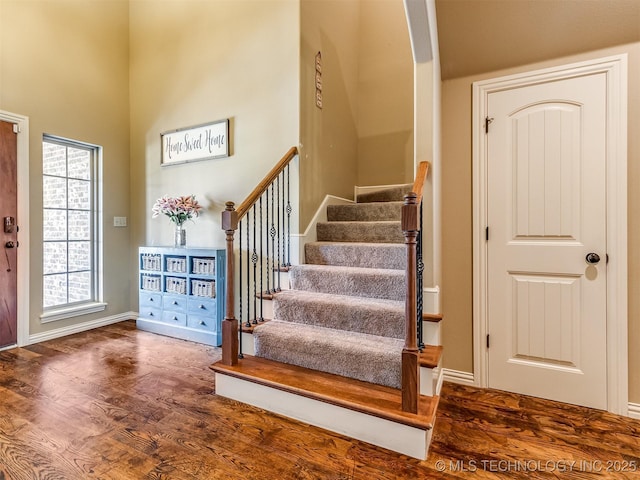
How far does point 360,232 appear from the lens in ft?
9.61

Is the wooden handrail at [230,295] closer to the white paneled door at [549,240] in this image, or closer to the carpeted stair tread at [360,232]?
the carpeted stair tread at [360,232]

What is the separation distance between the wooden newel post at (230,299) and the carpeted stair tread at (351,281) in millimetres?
639

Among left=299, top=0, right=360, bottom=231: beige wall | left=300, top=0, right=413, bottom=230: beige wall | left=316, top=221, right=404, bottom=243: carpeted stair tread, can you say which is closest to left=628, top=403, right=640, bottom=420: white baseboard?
left=316, top=221, right=404, bottom=243: carpeted stair tread

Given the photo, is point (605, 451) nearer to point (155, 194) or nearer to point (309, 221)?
point (309, 221)

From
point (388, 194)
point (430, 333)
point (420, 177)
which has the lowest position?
point (430, 333)

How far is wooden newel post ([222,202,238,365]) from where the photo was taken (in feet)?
6.83

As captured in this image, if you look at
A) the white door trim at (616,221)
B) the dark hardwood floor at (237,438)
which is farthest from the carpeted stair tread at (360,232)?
the white door trim at (616,221)

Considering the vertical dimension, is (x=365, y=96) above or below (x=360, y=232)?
above

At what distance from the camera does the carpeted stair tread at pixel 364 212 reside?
3090 mm

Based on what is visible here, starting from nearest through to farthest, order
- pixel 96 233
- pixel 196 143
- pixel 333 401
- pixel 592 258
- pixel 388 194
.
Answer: pixel 333 401 < pixel 592 258 < pixel 196 143 < pixel 388 194 < pixel 96 233

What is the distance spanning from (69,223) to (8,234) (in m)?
0.59

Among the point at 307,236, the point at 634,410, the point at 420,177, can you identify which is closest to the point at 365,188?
the point at 307,236

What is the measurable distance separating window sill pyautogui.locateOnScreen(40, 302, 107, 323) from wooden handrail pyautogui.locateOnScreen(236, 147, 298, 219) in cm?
250

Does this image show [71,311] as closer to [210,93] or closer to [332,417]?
[210,93]
